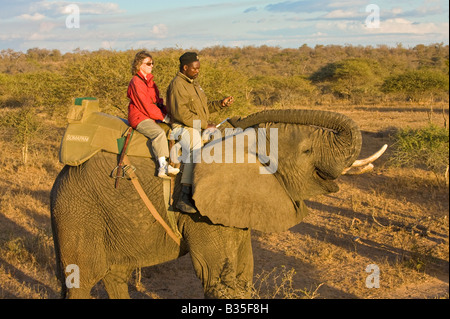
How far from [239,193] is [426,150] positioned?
8212 millimetres

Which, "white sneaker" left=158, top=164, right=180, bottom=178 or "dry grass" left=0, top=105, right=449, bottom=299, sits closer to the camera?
"white sneaker" left=158, top=164, right=180, bottom=178

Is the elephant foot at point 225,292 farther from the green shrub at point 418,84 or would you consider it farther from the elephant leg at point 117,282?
the green shrub at point 418,84

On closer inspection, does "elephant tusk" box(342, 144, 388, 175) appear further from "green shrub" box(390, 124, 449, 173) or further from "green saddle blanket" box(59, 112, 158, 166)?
"green shrub" box(390, 124, 449, 173)

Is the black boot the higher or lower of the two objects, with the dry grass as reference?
higher

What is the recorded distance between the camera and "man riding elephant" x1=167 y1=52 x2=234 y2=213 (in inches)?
159

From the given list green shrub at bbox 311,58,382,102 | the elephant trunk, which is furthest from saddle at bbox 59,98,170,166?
green shrub at bbox 311,58,382,102

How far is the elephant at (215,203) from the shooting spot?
3.84 metres

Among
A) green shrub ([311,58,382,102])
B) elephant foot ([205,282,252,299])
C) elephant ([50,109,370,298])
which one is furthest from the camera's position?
green shrub ([311,58,382,102])

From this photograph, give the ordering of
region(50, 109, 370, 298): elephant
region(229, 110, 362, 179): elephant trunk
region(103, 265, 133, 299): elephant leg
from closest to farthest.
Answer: region(229, 110, 362, 179): elephant trunk < region(50, 109, 370, 298): elephant < region(103, 265, 133, 299): elephant leg

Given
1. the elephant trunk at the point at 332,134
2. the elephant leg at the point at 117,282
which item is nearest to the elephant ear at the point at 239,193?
the elephant trunk at the point at 332,134

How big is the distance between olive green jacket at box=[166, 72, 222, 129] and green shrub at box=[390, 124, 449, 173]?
7563 millimetres

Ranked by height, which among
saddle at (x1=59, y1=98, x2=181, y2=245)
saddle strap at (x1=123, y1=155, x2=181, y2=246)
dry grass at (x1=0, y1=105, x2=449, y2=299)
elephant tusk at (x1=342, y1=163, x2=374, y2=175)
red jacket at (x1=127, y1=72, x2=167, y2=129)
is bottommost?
dry grass at (x1=0, y1=105, x2=449, y2=299)

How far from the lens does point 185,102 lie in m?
4.19
